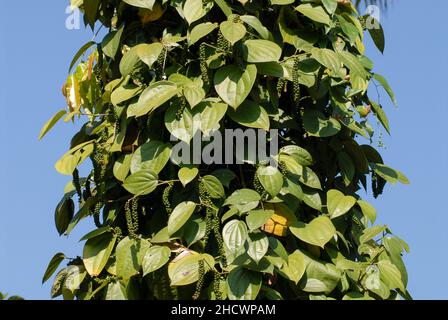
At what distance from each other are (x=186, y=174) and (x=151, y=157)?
104mm

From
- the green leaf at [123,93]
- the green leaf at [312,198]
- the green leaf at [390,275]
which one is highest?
the green leaf at [123,93]

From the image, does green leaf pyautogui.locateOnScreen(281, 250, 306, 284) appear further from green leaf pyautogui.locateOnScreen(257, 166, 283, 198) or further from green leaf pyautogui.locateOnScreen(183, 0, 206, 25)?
green leaf pyautogui.locateOnScreen(183, 0, 206, 25)

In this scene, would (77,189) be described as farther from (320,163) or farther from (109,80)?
(320,163)

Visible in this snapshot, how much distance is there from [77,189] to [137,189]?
8.7 inches

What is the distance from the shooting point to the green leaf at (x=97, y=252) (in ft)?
6.46

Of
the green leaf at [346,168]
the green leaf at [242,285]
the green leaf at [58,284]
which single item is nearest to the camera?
the green leaf at [242,285]

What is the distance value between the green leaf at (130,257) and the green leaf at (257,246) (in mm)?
228

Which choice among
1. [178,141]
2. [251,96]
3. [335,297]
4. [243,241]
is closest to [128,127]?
[178,141]

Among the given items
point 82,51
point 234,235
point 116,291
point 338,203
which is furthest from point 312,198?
point 82,51

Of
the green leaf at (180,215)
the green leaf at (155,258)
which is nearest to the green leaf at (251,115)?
the green leaf at (180,215)

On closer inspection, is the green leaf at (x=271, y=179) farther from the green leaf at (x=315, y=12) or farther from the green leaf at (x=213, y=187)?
the green leaf at (x=315, y=12)

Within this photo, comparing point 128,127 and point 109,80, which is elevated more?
point 109,80

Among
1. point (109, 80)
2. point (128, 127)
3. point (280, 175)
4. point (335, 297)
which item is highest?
point (109, 80)
